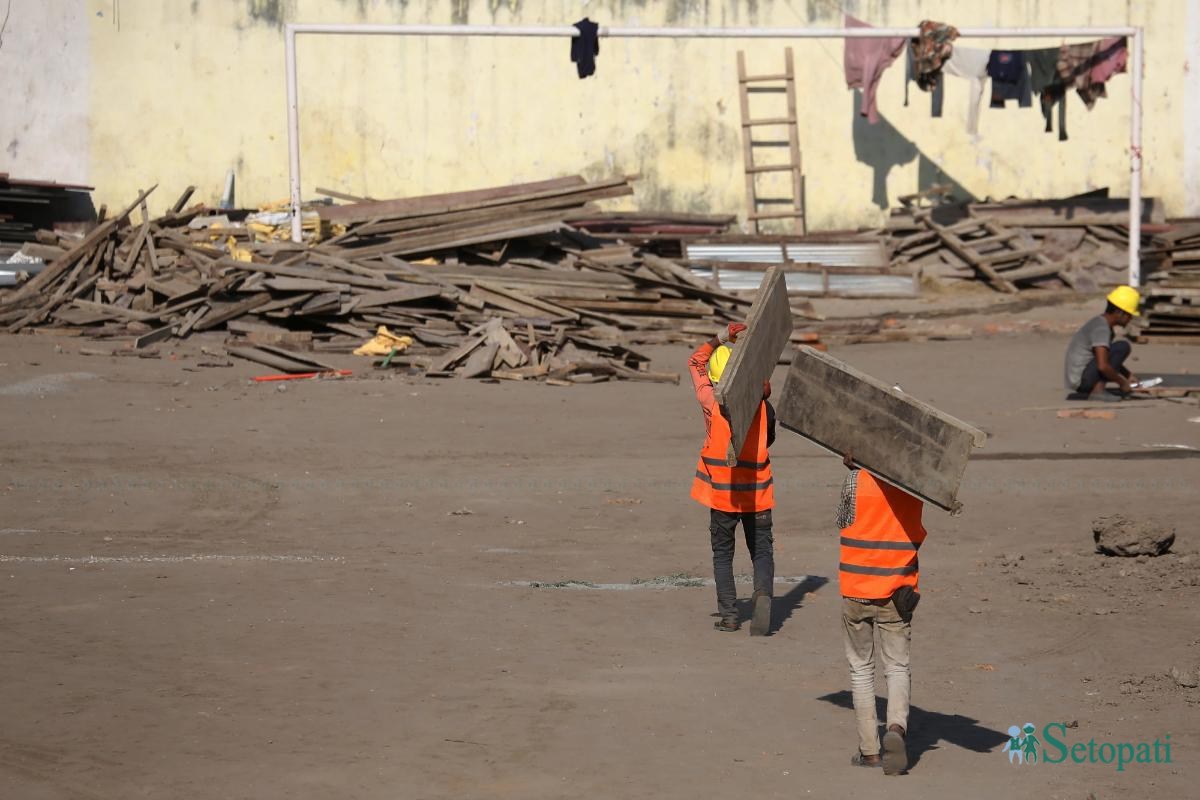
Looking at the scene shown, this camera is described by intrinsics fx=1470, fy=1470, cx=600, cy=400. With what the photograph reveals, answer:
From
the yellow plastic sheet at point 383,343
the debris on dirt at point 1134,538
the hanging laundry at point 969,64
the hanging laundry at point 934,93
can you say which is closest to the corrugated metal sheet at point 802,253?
the hanging laundry at point 969,64

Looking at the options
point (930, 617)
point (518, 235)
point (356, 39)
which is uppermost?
point (356, 39)

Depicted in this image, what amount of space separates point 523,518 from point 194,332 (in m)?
9.17

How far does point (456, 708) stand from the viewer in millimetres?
6848

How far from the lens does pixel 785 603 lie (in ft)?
30.5

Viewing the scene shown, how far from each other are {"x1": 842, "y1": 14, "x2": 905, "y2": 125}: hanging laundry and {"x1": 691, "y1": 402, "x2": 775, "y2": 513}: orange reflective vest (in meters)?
18.2

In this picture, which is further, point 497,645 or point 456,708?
point 497,645

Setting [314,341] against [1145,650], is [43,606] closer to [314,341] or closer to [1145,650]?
[1145,650]

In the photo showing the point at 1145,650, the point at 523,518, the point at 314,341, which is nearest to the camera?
the point at 1145,650

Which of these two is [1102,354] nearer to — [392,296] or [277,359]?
[392,296]

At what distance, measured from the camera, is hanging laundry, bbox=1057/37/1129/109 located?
24.0 metres

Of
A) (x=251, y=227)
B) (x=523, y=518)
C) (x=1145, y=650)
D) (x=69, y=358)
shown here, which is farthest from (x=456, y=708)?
(x=251, y=227)

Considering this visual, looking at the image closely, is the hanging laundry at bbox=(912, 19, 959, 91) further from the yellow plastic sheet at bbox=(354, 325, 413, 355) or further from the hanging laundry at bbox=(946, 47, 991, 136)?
the yellow plastic sheet at bbox=(354, 325, 413, 355)

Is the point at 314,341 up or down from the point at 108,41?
down

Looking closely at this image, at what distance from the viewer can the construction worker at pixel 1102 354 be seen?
50.9ft
